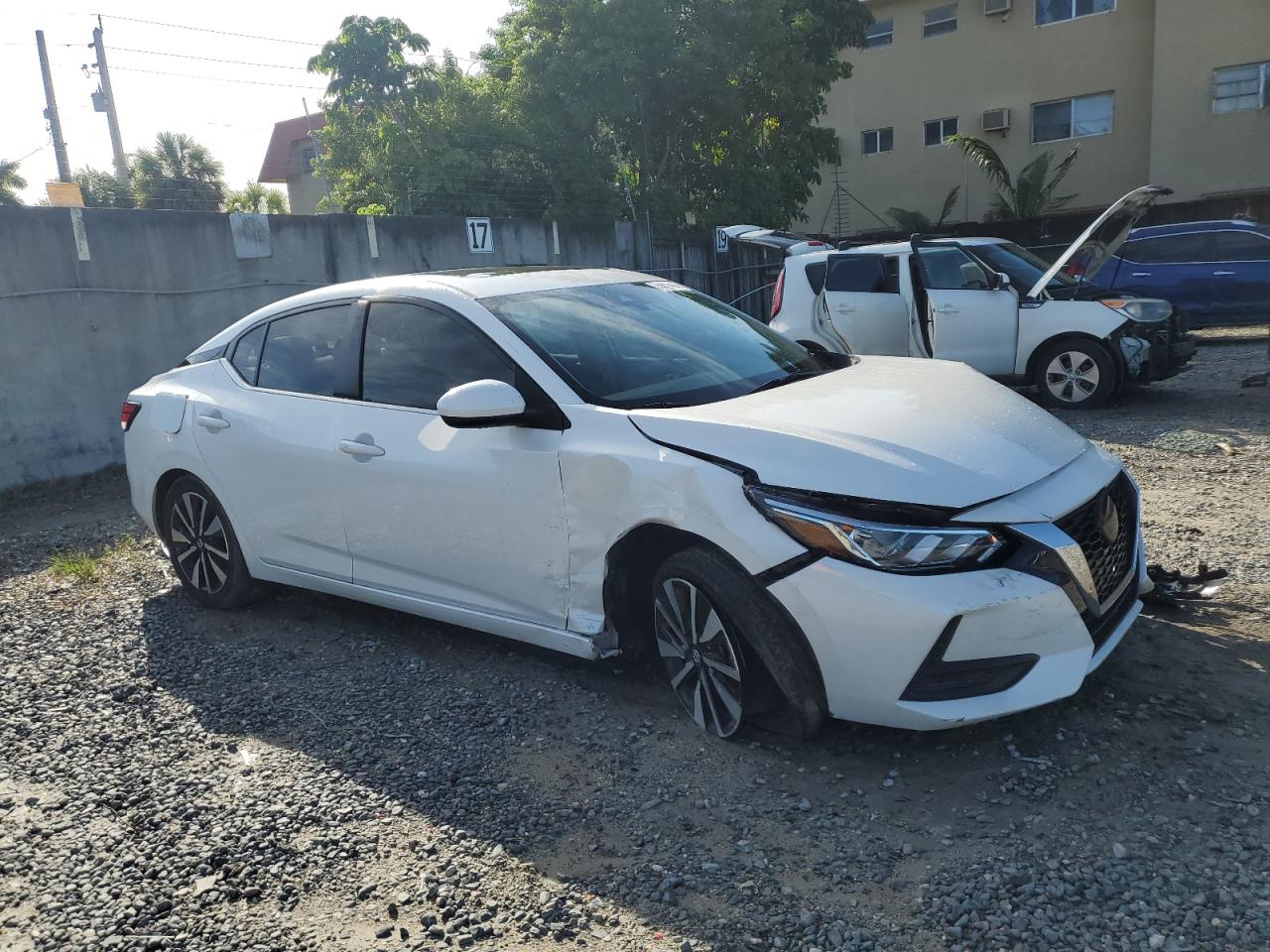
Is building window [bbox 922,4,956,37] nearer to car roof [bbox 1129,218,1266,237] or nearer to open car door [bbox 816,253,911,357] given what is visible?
car roof [bbox 1129,218,1266,237]

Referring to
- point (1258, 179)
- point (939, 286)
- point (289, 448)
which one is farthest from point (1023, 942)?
point (1258, 179)

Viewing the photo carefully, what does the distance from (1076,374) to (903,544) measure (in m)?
7.57

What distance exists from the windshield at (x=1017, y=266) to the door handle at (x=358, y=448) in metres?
7.63

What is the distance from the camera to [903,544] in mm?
3064

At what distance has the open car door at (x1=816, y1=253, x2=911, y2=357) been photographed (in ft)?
34.8

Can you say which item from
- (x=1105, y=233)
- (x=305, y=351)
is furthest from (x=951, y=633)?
(x=1105, y=233)

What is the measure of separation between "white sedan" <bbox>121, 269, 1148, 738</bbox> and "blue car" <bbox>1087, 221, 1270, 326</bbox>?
11.6m

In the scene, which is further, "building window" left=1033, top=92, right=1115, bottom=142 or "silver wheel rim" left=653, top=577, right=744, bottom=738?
"building window" left=1033, top=92, right=1115, bottom=142

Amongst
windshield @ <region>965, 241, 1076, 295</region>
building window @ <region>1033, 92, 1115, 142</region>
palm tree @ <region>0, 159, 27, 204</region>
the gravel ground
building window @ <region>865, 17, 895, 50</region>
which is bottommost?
the gravel ground

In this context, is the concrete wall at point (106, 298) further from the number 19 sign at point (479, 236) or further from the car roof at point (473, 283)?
the car roof at point (473, 283)

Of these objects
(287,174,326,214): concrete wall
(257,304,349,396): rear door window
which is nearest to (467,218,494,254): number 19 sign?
(257,304,349,396): rear door window

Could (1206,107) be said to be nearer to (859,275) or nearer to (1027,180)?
(1027,180)

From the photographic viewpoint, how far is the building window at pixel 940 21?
81.6 feet

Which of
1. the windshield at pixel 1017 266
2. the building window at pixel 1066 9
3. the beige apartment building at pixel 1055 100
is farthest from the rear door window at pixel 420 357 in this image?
the building window at pixel 1066 9
